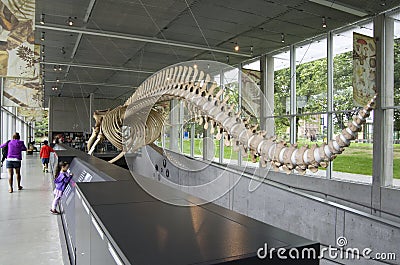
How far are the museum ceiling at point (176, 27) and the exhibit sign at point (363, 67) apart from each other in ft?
2.81

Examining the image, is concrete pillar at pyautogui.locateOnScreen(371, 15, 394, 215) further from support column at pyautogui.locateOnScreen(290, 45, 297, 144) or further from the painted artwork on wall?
the painted artwork on wall

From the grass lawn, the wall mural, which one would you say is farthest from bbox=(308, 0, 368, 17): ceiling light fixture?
the wall mural

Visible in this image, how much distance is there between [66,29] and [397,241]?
10227mm

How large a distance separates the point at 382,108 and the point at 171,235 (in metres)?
9.28

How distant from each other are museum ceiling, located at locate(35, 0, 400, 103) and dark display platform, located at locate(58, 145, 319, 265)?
7.43 metres

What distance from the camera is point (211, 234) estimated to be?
1.73m

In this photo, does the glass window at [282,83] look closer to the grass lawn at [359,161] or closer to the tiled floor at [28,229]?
the grass lawn at [359,161]

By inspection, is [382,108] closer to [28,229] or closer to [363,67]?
[363,67]

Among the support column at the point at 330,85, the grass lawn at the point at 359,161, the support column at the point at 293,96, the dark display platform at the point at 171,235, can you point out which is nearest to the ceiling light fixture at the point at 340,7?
the support column at the point at 330,85

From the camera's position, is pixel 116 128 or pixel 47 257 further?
pixel 116 128

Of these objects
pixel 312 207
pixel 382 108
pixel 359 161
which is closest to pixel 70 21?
pixel 312 207

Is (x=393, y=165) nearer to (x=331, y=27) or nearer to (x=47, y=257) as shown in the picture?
(x=331, y=27)

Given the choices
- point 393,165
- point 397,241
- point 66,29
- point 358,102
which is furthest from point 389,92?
point 66,29

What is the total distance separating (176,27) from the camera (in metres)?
10.8
